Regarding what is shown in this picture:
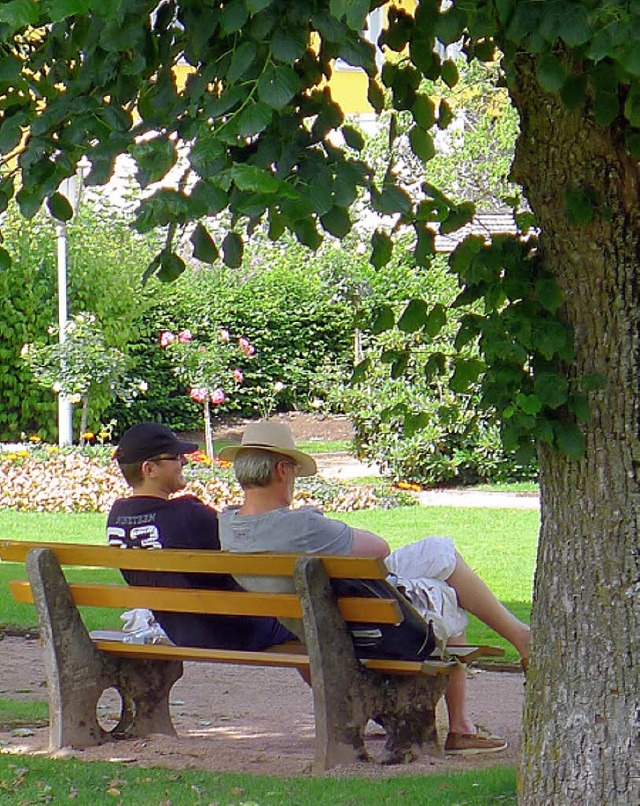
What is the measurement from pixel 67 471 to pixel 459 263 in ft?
38.9

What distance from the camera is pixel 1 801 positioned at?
4.20m

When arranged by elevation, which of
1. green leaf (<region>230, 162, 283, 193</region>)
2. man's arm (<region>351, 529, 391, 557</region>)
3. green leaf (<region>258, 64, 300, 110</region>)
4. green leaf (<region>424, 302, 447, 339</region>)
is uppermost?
green leaf (<region>258, 64, 300, 110</region>)

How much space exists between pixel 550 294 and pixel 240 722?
9.81ft

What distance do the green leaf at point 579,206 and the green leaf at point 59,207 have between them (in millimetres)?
1367

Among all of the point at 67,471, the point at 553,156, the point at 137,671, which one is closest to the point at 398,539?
the point at 67,471

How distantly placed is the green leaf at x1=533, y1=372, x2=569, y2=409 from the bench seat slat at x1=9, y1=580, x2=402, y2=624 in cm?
119

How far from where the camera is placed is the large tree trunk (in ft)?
12.0

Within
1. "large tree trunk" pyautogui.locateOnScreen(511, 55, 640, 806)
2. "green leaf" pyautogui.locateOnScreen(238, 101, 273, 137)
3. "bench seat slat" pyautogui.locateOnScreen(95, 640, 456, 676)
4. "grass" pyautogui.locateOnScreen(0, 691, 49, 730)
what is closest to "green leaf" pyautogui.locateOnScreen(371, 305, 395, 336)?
"large tree trunk" pyautogui.locateOnScreen(511, 55, 640, 806)

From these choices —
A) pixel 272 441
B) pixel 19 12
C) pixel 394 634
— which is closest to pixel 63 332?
pixel 272 441

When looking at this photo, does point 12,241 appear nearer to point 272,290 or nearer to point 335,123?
point 272,290

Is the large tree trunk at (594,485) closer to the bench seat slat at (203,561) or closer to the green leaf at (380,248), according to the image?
the green leaf at (380,248)

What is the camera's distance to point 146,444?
5527mm

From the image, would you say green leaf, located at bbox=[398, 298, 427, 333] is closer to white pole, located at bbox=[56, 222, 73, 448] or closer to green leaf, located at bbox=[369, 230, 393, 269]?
green leaf, located at bbox=[369, 230, 393, 269]

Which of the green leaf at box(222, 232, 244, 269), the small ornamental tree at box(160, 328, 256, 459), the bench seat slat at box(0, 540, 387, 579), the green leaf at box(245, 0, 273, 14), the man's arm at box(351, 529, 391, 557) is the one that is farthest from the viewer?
the small ornamental tree at box(160, 328, 256, 459)
